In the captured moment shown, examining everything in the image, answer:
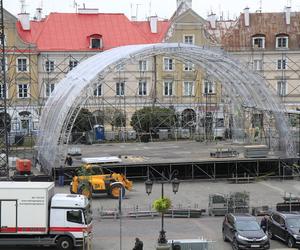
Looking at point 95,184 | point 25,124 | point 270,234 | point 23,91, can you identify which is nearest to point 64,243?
point 270,234

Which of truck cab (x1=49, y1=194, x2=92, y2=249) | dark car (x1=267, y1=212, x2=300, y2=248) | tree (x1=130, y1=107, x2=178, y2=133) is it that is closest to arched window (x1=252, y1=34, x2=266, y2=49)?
tree (x1=130, y1=107, x2=178, y2=133)

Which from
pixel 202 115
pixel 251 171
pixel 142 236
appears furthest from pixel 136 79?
pixel 142 236

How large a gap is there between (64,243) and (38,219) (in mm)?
1327

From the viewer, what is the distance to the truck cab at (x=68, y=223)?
25.2 metres

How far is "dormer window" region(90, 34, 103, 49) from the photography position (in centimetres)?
7131

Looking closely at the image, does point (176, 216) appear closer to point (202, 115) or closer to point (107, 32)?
point (202, 115)

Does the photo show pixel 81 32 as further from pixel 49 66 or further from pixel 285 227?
pixel 285 227

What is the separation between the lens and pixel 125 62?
4325 centimetres

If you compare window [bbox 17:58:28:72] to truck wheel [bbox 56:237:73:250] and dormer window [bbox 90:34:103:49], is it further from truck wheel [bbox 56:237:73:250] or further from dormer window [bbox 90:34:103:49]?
truck wheel [bbox 56:237:73:250]

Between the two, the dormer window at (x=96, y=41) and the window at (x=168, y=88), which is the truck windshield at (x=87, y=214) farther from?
the dormer window at (x=96, y=41)

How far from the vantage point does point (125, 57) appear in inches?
1703

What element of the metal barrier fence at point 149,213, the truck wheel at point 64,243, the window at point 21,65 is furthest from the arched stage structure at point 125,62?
the window at point 21,65

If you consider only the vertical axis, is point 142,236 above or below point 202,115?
below

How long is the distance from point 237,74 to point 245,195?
16.7 metres
